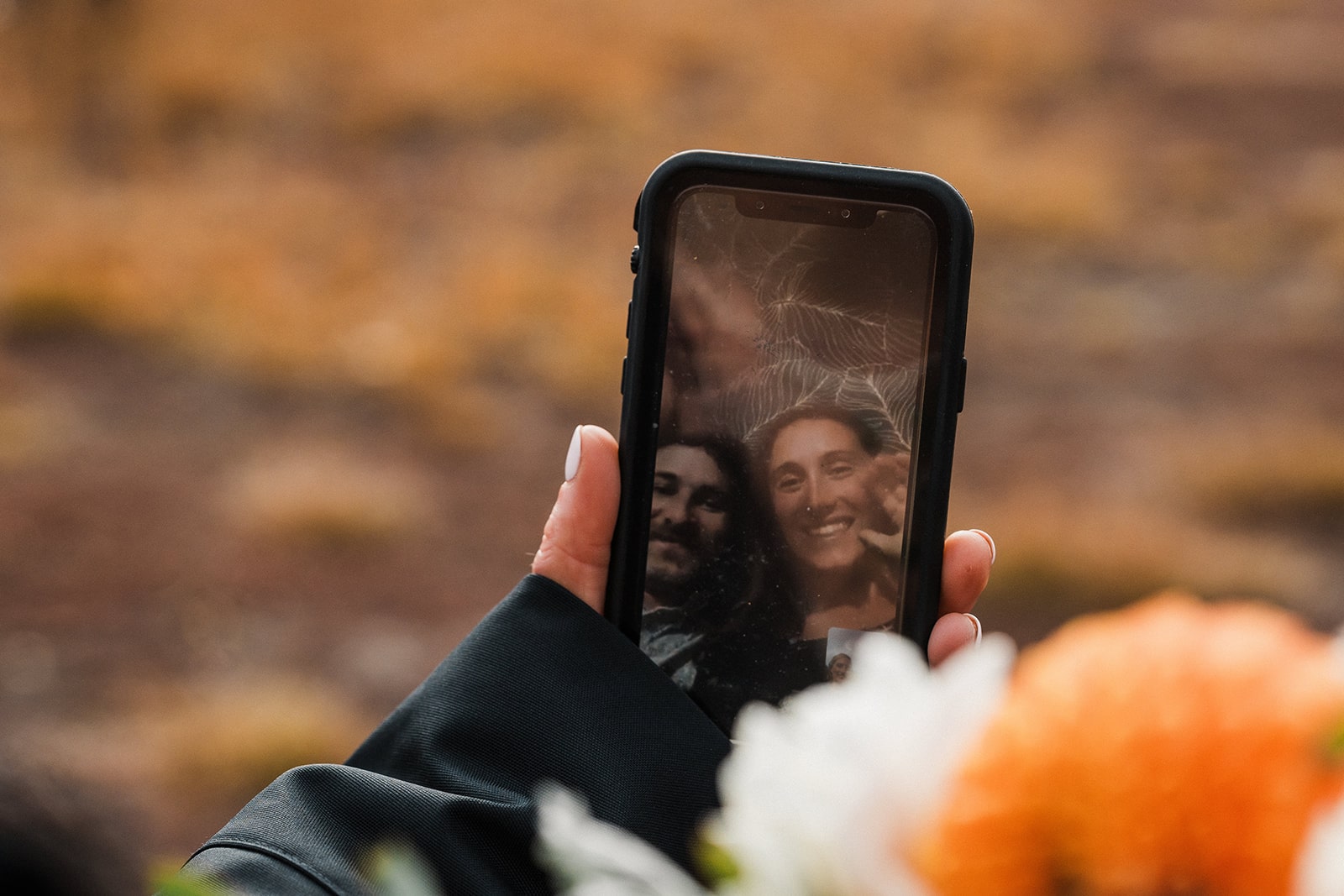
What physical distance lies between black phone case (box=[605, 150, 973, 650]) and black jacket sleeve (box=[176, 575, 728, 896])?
106 mm

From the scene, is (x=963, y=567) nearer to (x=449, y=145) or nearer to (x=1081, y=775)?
(x=1081, y=775)

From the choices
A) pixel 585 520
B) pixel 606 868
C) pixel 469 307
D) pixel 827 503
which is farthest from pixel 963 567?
pixel 469 307

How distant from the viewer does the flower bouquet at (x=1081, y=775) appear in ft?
0.48

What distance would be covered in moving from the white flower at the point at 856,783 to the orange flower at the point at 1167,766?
0.05 feet

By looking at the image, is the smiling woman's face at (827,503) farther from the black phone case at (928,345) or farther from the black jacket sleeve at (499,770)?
the black jacket sleeve at (499,770)

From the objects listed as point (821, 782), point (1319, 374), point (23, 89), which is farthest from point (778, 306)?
point (23, 89)

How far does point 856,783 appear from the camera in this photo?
0.18m

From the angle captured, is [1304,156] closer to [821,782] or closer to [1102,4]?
[1102,4]

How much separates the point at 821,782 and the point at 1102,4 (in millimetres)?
4631

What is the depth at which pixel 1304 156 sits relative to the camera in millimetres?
3439

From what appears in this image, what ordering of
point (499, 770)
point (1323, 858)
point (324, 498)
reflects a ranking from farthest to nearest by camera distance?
point (324, 498) < point (499, 770) < point (1323, 858)

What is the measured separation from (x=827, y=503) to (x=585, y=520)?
13 cm

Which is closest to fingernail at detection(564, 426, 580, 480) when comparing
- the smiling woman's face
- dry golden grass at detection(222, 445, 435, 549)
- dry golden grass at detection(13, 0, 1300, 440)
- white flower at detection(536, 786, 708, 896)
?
the smiling woman's face

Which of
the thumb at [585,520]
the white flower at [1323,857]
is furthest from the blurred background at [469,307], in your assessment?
the white flower at [1323,857]
